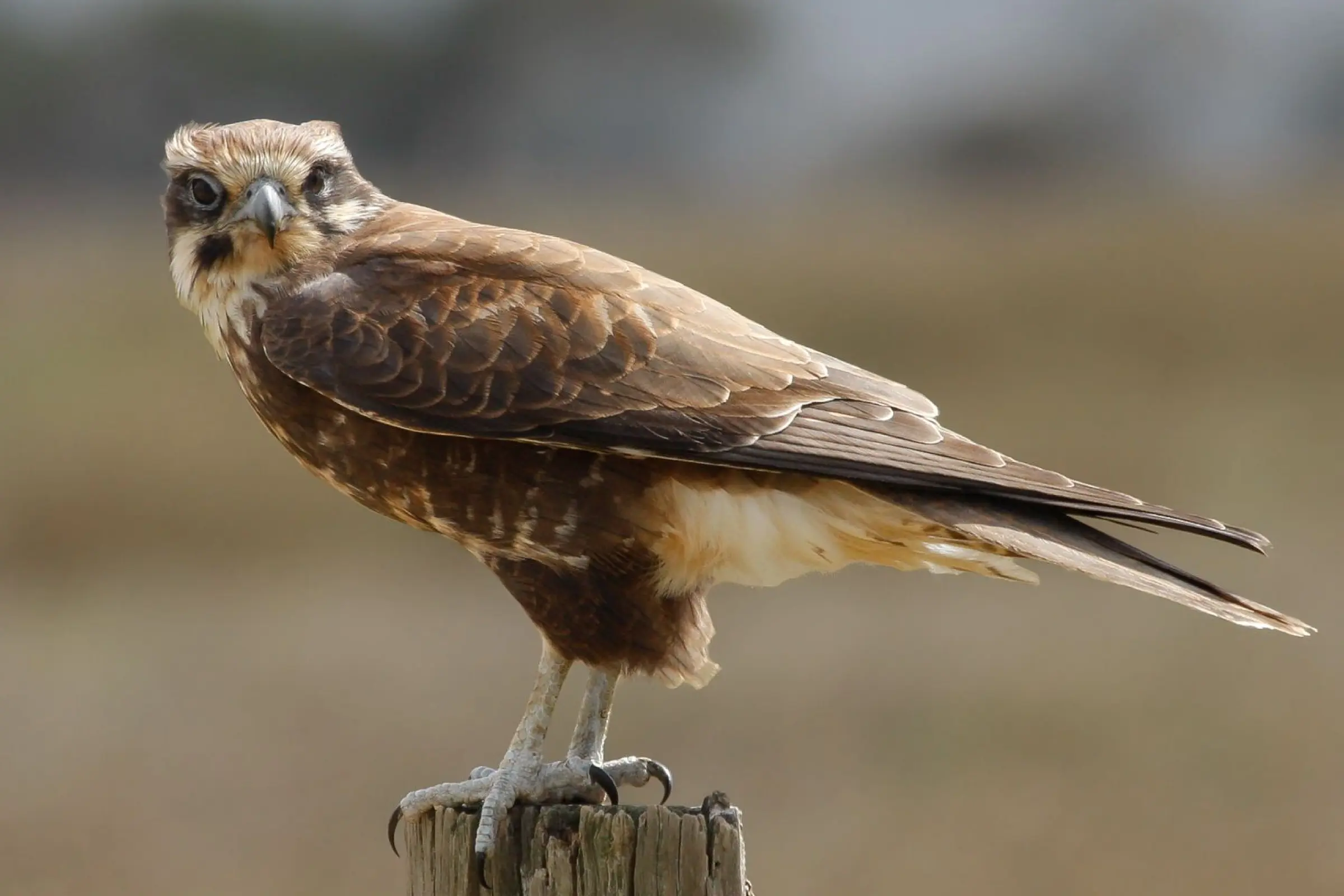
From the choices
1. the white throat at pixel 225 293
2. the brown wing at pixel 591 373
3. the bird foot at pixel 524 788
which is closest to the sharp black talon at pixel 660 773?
the bird foot at pixel 524 788

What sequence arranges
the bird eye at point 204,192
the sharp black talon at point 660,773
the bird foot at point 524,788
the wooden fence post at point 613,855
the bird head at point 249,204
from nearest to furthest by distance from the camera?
the wooden fence post at point 613,855 < the bird foot at point 524,788 < the sharp black talon at point 660,773 < the bird head at point 249,204 < the bird eye at point 204,192

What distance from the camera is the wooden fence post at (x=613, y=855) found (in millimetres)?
3088

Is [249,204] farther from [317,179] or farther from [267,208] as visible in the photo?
[317,179]

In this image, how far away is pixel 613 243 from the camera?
47.4 feet

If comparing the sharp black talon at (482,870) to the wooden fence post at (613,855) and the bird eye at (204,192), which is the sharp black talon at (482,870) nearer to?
the wooden fence post at (613,855)

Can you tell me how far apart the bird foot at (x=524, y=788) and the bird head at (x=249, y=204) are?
3.94 feet

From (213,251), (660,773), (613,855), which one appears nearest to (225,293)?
(213,251)

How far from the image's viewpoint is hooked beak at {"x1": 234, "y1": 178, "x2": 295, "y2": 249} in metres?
3.91

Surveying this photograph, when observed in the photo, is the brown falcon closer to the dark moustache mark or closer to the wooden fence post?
the dark moustache mark

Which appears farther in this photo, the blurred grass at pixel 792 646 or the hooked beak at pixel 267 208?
the blurred grass at pixel 792 646

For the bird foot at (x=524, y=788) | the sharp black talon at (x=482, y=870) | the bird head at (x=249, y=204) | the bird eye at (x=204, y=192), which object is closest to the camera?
the sharp black talon at (x=482, y=870)

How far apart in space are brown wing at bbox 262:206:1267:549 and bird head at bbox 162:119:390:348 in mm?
154

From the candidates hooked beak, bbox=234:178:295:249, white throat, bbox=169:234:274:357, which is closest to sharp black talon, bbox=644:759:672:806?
white throat, bbox=169:234:274:357

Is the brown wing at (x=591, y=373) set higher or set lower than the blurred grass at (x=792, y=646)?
lower
